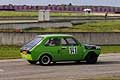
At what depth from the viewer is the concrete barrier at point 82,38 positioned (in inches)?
1352

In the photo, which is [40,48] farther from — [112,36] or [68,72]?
[112,36]

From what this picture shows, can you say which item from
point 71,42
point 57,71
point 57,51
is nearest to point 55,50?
point 57,51

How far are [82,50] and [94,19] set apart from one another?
59.9 metres

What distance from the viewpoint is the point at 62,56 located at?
22.3m

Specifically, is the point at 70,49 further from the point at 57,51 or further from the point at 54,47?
the point at 54,47

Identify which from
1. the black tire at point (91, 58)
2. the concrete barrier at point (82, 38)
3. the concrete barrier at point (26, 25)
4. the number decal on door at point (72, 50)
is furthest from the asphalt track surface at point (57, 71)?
the concrete barrier at point (26, 25)

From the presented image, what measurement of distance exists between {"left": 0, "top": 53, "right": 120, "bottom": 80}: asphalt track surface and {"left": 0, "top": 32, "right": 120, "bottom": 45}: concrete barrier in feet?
37.5

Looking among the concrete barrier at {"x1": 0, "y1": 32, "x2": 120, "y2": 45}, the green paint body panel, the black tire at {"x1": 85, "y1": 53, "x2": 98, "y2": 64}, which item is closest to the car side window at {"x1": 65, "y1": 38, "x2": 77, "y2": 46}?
the green paint body panel

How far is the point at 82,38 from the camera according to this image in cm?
3681

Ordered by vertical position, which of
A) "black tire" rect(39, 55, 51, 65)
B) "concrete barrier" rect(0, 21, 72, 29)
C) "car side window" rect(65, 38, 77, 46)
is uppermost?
"car side window" rect(65, 38, 77, 46)

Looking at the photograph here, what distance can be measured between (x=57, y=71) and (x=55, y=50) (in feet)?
9.62

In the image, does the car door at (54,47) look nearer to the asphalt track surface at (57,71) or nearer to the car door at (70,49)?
the car door at (70,49)

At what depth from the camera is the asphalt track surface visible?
17.1 meters

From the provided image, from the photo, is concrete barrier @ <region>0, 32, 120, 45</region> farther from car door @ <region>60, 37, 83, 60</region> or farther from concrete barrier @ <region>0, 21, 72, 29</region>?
concrete barrier @ <region>0, 21, 72, 29</region>
